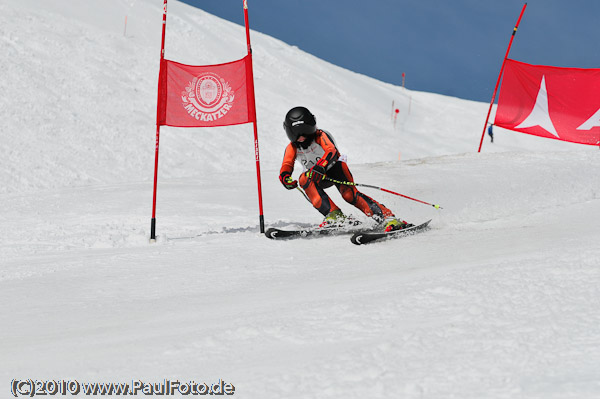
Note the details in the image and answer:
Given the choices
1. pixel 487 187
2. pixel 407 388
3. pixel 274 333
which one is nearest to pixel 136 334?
pixel 274 333

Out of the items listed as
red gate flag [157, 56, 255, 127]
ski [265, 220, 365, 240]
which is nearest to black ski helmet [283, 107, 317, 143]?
red gate flag [157, 56, 255, 127]

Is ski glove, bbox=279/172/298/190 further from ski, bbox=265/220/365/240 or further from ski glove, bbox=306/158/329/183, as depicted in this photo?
ski, bbox=265/220/365/240

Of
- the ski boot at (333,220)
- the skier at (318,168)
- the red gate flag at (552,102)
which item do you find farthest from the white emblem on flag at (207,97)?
the red gate flag at (552,102)

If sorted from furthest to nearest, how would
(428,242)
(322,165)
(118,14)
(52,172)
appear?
(118,14) → (52,172) → (322,165) → (428,242)

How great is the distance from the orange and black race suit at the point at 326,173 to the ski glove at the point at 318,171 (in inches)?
1.8

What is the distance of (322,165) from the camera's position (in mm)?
6184

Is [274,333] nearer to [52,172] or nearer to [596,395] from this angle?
[596,395]

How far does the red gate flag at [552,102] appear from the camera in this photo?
12.0m

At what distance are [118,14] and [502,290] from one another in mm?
32214

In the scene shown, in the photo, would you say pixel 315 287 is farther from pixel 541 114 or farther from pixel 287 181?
pixel 541 114

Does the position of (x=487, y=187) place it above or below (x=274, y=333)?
above

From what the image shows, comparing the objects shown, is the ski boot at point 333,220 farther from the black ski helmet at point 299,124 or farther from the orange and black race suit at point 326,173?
the black ski helmet at point 299,124

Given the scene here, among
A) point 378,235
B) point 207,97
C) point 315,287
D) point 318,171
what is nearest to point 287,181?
point 318,171

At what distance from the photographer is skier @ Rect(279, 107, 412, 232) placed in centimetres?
620
